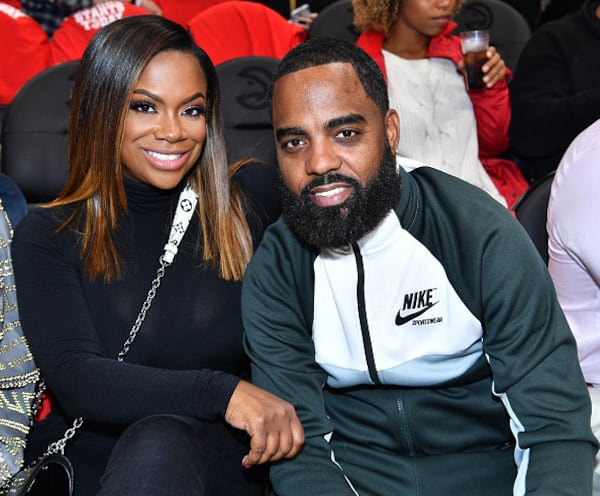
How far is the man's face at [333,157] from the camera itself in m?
1.65

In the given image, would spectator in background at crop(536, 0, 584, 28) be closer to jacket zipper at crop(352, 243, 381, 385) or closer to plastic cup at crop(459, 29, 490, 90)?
plastic cup at crop(459, 29, 490, 90)

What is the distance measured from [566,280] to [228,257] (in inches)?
31.5

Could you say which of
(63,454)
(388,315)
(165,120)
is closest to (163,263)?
(165,120)

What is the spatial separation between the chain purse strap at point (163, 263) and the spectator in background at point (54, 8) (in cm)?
213

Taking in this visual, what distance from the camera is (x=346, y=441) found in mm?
1801

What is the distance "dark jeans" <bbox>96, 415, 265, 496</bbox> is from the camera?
5.08 ft

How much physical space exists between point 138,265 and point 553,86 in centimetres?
173

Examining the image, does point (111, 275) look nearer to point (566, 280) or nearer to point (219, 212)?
point (219, 212)

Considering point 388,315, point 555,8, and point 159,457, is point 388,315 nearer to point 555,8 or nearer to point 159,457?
point 159,457

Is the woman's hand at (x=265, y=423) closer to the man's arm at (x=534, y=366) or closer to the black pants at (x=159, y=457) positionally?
the black pants at (x=159, y=457)

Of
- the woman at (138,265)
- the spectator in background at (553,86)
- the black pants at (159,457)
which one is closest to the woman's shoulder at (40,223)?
the woman at (138,265)

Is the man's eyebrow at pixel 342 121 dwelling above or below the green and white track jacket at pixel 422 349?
above

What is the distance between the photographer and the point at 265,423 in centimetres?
159

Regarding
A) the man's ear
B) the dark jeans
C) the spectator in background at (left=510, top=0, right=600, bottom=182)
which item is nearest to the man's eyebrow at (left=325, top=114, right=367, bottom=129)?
the man's ear
